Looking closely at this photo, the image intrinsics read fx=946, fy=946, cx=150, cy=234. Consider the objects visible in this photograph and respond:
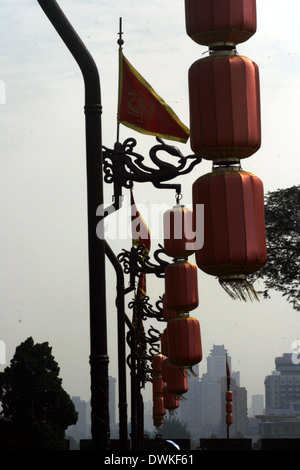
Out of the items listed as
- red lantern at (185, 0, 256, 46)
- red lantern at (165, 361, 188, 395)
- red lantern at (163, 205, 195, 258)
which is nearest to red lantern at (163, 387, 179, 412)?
red lantern at (165, 361, 188, 395)

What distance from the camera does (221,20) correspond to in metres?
5.92

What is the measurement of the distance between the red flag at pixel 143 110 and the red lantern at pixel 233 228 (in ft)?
8.28

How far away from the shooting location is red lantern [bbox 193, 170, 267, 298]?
594cm

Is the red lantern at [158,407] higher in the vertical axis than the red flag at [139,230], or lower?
Result: lower

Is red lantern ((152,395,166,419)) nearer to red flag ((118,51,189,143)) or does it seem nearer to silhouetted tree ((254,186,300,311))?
silhouetted tree ((254,186,300,311))

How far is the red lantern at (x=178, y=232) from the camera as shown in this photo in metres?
11.5

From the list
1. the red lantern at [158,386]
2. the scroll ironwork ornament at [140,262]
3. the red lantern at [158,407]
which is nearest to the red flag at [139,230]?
the scroll ironwork ornament at [140,262]

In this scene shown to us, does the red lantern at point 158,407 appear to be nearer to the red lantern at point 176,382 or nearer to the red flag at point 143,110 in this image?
the red lantern at point 176,382

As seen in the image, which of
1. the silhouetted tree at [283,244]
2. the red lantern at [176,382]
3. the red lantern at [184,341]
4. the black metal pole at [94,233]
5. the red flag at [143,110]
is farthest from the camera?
the silhouetted tree at [283,244]

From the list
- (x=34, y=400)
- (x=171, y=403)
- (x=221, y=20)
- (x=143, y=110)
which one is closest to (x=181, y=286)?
(x=143, y=110)

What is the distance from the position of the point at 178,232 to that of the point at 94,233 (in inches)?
247

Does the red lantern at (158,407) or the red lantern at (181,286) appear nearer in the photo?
the red lantern at (181,286)
